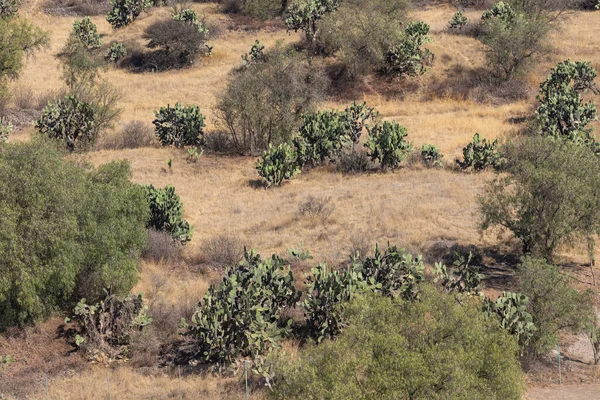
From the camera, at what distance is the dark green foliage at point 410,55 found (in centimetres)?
5022

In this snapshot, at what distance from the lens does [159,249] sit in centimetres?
2572

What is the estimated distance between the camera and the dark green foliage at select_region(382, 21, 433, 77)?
165 ft

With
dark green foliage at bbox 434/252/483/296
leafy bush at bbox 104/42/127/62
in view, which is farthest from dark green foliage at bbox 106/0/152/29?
dark green foliage at bbox 434/252/483/296

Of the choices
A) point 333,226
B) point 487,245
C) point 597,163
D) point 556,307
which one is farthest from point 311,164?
point 556,307

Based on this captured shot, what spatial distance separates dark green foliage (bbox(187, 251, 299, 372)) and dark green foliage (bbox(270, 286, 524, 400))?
15.0ft

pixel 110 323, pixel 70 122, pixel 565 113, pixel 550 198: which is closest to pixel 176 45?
pixel 70 122

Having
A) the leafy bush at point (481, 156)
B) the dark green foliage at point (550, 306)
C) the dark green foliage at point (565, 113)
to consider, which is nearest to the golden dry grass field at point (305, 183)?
the leafy bush at point (481, 156)

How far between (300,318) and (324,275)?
1.77 m

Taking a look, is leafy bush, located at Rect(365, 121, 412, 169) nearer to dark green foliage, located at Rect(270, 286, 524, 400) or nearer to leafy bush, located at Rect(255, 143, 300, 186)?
leafy bush, located at Rect(255, 143, 300, 186)

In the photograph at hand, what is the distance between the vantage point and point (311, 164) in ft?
122

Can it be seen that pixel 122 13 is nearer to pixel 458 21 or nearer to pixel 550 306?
pixel 458 21

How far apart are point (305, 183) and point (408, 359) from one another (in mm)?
22112

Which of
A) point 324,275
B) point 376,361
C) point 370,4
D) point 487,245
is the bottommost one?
point 487,245

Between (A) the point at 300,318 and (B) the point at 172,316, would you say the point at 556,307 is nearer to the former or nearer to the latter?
(A) the point at 300,318
